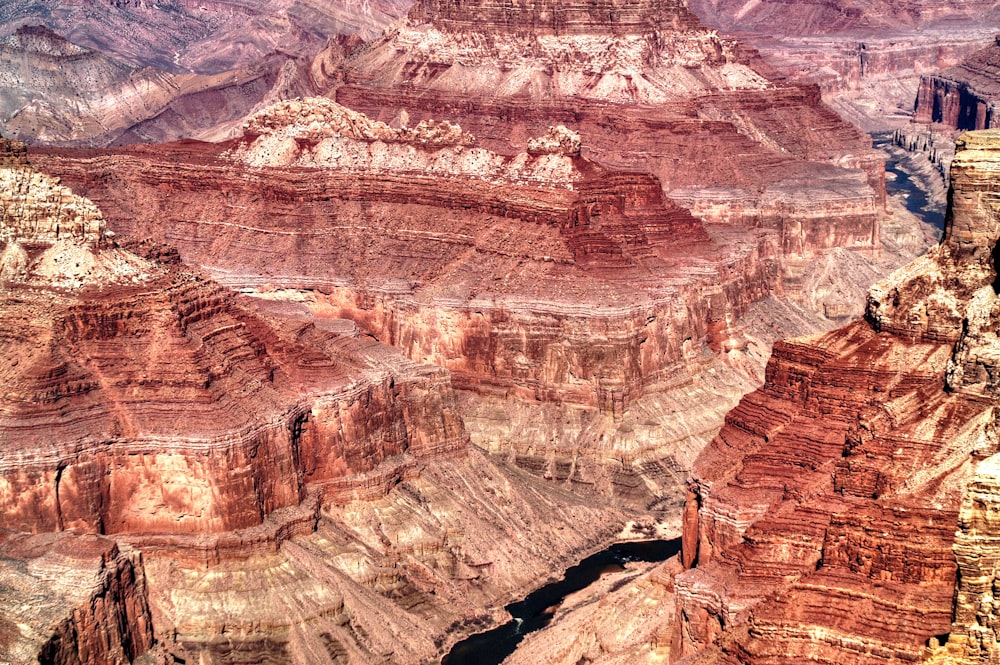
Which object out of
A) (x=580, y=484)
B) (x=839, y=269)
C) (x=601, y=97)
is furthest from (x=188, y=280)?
(x=601, y=97)

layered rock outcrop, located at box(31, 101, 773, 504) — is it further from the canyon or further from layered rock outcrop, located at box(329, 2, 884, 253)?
layered rock outcrop, located at box(329, 2, 884, 253)

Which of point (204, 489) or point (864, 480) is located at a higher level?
point (864, 480)

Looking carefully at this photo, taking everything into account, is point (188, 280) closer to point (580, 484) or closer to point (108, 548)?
point (108, 548)

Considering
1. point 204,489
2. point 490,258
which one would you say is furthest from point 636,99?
point 204,489

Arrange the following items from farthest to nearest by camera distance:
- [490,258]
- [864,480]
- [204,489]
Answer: [490,258] < [204,489] < [864,480]

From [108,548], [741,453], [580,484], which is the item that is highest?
[741,453]

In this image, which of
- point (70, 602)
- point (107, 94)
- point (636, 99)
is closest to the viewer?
point (70, 602)

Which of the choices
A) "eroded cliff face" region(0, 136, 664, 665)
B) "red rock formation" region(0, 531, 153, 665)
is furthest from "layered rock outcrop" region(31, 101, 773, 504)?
"red rock formation" region(0, 531, 153, 665)

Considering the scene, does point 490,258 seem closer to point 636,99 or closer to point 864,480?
point 864,480
